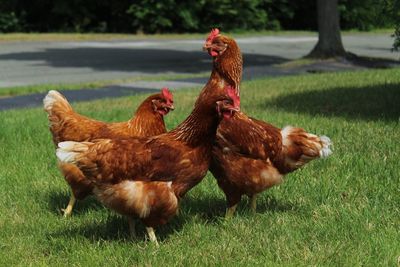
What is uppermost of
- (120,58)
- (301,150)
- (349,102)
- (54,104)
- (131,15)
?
(54,104)

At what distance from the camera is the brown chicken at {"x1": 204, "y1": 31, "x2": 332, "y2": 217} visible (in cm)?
527

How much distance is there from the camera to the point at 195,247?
473 centimetres

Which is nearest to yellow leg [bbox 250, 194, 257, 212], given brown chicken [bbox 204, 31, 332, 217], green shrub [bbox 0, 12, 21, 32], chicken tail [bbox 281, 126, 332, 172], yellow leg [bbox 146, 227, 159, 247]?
brown chicken [bbox 204, 31, 332, 217]

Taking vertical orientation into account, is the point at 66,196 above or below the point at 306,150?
below

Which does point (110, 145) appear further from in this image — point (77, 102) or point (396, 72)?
point (396, 72)

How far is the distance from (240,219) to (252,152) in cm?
58

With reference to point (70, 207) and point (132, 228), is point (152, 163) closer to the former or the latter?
point (132, 228)

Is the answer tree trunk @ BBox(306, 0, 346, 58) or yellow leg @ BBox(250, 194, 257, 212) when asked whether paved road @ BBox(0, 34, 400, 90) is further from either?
yellow leg @ BBox(250, 194, 257, 212)

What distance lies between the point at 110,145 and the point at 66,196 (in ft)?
5.84

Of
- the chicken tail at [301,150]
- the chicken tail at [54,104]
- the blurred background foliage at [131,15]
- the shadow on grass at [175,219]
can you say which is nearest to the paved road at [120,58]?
the blurred background foliage at [131,15]

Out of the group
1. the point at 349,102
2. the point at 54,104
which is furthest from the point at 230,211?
the point at 349,102

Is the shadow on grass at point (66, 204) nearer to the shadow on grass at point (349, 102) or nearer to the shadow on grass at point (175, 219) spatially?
the shadow on grass at point (175, 219)

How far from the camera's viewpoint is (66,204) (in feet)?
19.9

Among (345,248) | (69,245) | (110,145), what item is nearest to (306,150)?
(345,248)
